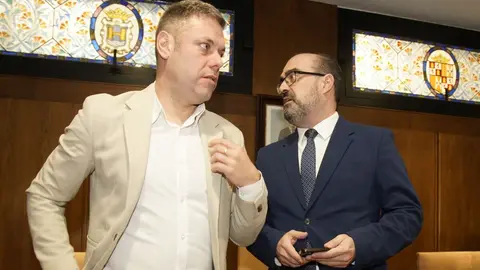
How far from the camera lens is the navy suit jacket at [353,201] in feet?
6.72

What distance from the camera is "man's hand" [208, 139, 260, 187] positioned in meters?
1.49

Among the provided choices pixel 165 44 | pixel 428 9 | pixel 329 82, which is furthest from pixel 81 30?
pixel 428 9

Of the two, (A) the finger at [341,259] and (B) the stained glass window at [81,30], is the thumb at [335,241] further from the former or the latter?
(B) the stained glass window at [81,30]

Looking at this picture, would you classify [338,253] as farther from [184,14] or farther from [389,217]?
[184,14]

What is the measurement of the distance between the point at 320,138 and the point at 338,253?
0.62 meters

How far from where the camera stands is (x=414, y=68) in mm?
4562

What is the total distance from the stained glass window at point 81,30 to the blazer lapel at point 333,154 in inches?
73.9

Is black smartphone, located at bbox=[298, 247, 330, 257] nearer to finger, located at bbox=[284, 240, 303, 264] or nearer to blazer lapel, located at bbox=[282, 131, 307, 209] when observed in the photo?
finger, located at bbox=[284, 240, 303, 264]

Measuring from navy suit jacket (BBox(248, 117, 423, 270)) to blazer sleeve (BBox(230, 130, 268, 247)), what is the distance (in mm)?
412

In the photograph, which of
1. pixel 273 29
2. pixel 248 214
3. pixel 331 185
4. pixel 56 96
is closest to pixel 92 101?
pixel 248 214

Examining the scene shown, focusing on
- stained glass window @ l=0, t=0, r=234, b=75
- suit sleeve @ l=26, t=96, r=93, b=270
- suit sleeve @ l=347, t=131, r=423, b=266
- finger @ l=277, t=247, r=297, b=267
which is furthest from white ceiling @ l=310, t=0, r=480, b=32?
suit sleeve @ l=26, t=96, r=93, b=270

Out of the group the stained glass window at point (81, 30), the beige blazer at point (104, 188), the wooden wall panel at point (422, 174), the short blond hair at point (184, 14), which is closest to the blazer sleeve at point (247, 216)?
the beige blazer at point (104, 188)

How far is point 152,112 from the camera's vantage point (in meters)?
1.64

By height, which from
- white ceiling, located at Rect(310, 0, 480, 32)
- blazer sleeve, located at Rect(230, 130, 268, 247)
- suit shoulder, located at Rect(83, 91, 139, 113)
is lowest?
blazer sleeve, located at Rect(230, 130, 268, 247)
